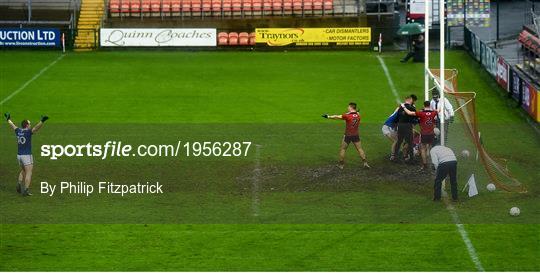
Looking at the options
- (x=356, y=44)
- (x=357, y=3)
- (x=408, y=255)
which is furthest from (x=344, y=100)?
(x=408, y=255)

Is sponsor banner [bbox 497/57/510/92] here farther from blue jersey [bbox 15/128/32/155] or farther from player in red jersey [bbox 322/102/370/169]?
blue jersey [bbox 15/128/32/155]

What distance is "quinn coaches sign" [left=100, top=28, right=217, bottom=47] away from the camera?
55188mm

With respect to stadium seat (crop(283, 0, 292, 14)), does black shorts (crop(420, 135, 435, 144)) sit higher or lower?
lower

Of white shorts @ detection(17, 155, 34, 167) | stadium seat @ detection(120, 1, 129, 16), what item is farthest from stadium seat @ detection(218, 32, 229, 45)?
white shorts @ detection(17, 155, 34, 167)

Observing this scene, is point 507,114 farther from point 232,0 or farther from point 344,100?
point 232,0

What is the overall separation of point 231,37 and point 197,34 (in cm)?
163

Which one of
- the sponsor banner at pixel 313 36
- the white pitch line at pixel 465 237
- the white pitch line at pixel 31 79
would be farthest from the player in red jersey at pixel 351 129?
the sponsor banner at pixel 313 36

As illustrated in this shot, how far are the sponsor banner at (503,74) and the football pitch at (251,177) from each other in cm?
45

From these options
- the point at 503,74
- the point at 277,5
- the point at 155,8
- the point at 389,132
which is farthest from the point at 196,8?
the point at 389,132

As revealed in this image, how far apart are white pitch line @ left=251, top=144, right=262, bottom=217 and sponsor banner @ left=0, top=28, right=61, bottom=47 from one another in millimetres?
21067

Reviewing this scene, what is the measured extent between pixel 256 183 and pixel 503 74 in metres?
16.4

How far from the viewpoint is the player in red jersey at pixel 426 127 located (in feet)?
107

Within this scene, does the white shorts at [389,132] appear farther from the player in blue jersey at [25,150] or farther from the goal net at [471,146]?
the player in blue jersey at [25,150]

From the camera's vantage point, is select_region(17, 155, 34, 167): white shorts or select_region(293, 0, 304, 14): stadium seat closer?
select_region(17, 155, 34, 167): white shorts
